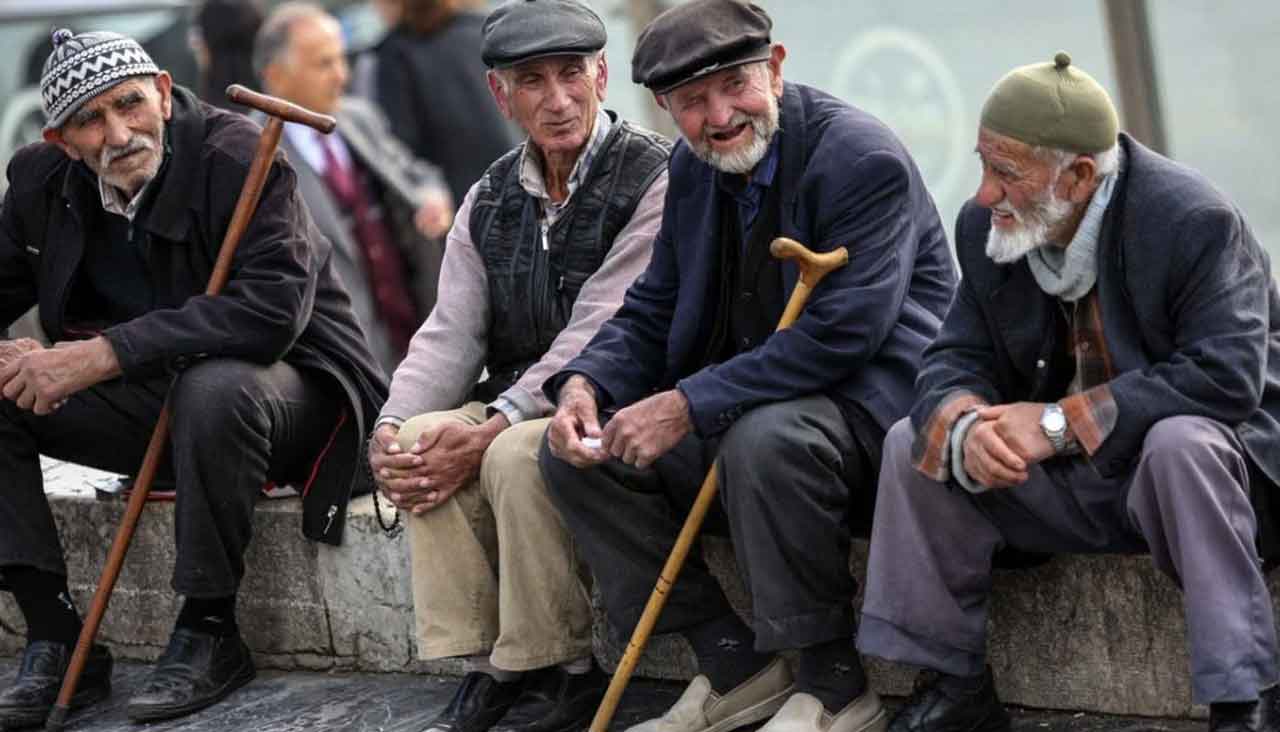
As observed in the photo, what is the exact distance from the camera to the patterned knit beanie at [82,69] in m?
5.42

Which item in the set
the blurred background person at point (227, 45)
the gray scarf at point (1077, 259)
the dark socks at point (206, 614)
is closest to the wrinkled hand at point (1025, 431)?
the gray scarf at point (1077, 259)

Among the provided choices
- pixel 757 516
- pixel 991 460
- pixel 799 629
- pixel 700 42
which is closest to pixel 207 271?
pixel 700 42

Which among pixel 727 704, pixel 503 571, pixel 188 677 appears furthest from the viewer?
pixel 188 677

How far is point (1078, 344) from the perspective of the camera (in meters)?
4.34

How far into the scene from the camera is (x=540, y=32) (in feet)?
16.9

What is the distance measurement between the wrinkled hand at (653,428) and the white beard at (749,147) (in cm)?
49

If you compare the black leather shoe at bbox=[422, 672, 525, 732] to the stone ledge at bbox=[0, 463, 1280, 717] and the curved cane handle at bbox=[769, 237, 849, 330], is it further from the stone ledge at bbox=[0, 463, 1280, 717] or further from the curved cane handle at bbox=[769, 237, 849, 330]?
the curved cane handle at bbox=[769, 237, 849, 330]

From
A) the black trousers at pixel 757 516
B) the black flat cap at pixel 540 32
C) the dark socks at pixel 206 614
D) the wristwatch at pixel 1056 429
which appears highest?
the black flat cap at pixel 540 32

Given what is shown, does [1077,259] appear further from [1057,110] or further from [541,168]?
[541,168]

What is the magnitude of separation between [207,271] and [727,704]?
1.81 m

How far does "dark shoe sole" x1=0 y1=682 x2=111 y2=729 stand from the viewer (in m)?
5.46

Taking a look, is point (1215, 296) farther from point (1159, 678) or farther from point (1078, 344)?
point (1159, 678)

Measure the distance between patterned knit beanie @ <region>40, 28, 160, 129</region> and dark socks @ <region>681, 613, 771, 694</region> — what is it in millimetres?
1977

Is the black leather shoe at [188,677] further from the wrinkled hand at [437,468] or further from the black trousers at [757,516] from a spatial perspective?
the black trousers at [757,516]
